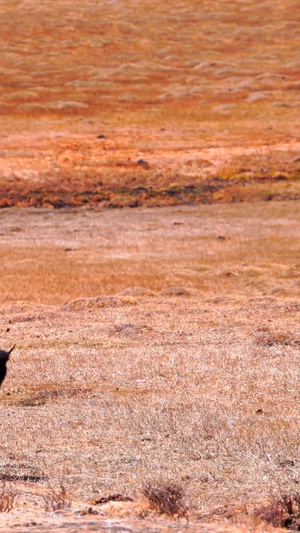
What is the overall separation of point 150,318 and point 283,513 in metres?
10.8

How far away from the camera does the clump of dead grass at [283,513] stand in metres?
6.02

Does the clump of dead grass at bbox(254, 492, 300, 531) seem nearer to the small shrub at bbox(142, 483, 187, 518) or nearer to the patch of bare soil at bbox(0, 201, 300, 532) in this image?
the patch of bare soil at bbox(0, 201, 300, 532)

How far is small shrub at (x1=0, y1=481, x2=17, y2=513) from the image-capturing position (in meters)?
6.37

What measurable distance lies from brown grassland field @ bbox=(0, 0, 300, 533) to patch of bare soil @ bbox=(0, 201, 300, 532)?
4 cm

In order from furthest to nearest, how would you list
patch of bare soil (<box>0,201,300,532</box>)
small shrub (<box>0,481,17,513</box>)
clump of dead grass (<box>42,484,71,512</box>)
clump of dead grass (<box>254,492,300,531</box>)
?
patch of bare soil (<box>0,201,300,532</box>) → clump of dead grass (<box>42,484,71,512</box>) → small shrub (<box>0,481,17,513</box>) → clump of dead grass (<box>254,492,300,531</box>)

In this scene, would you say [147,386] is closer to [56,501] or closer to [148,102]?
[56,501]

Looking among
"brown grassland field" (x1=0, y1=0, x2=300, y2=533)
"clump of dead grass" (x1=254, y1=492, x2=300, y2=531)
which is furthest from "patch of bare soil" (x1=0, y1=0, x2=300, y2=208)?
"clump of dead grass" (x1=254, y1=492, x2=300, y2=531)

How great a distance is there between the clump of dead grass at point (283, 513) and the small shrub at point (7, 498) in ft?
6.32

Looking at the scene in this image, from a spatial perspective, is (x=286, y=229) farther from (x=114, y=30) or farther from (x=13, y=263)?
(x=114, y=30)

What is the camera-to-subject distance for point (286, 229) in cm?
3086

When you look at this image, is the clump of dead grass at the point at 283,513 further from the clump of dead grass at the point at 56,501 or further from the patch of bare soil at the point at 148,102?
the patch of bare soil at the point at 148,102

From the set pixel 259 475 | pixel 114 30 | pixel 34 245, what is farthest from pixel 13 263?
pixel 114 30

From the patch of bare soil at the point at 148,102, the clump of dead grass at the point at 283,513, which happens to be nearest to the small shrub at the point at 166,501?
the clump of dead grass at the point at 283,513

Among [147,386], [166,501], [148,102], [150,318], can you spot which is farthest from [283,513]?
[148,102]
